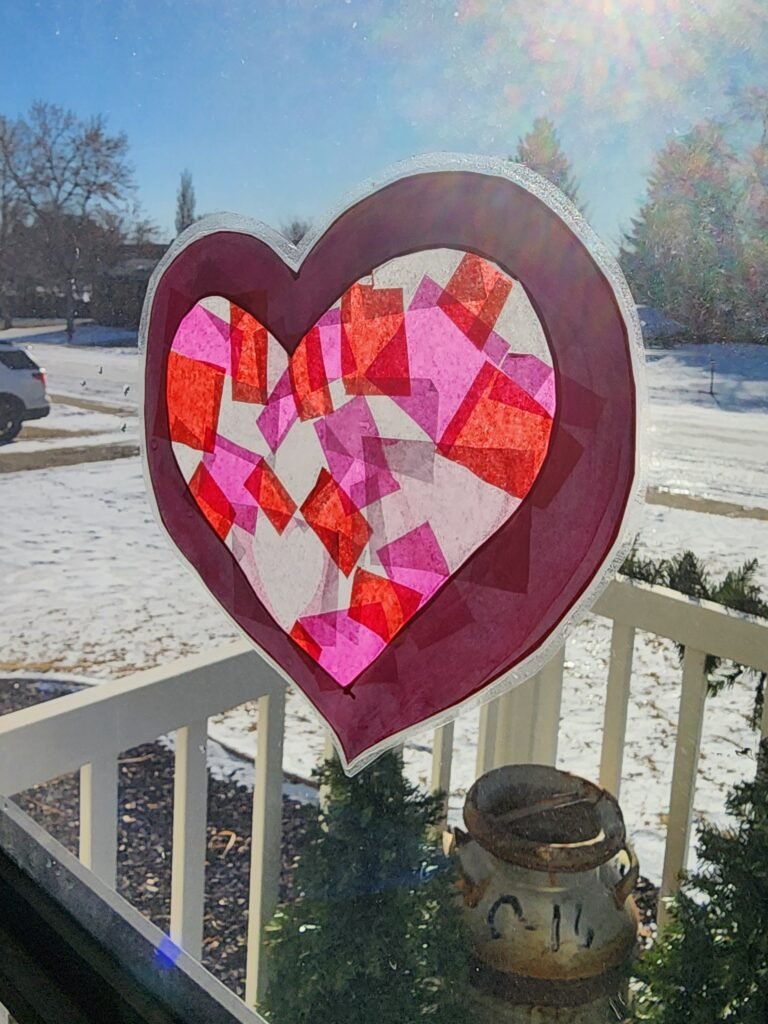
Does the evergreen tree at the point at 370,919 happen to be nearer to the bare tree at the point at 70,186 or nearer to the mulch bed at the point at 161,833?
the mulch bed at the point at 161,833

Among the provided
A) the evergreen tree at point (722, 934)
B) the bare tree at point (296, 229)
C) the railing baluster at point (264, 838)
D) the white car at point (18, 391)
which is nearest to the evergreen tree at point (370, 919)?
the railing baluster at point (264, 838)

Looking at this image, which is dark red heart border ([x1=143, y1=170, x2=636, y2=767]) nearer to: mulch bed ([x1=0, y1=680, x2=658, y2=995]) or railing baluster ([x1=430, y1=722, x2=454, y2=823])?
railing baluster ([x1=430, y1=722, x2=454, y2=823])

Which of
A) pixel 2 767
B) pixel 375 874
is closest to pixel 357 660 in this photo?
pixel 375 874

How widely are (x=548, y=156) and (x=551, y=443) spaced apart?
0.20 metres

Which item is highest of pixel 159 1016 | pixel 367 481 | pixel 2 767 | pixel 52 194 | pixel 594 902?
pixel 52 194

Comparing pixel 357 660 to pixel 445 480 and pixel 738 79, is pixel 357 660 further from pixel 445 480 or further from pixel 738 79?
pixel 738 79

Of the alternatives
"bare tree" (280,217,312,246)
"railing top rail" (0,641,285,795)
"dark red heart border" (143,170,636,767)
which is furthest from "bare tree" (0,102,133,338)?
"railing top rail" (0,641,285,795)

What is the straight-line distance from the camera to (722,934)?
715mm

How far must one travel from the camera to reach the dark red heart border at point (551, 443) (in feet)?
2.22

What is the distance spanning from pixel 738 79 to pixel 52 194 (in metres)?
0.88

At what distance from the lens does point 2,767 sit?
125cm

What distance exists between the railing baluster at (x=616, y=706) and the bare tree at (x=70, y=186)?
720mm

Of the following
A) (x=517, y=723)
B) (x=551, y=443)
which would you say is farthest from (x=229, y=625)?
(x=551, y=443)

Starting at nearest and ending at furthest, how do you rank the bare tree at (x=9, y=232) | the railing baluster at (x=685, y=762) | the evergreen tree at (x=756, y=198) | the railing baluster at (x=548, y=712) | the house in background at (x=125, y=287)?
the evergreen tree at (x=756, y=198), the railing baluster at (x=685, y=762), the railing baluster at (x=548, y=712), the house in background at (x=125, y=287), the bare tree at (x=9, y=232)
